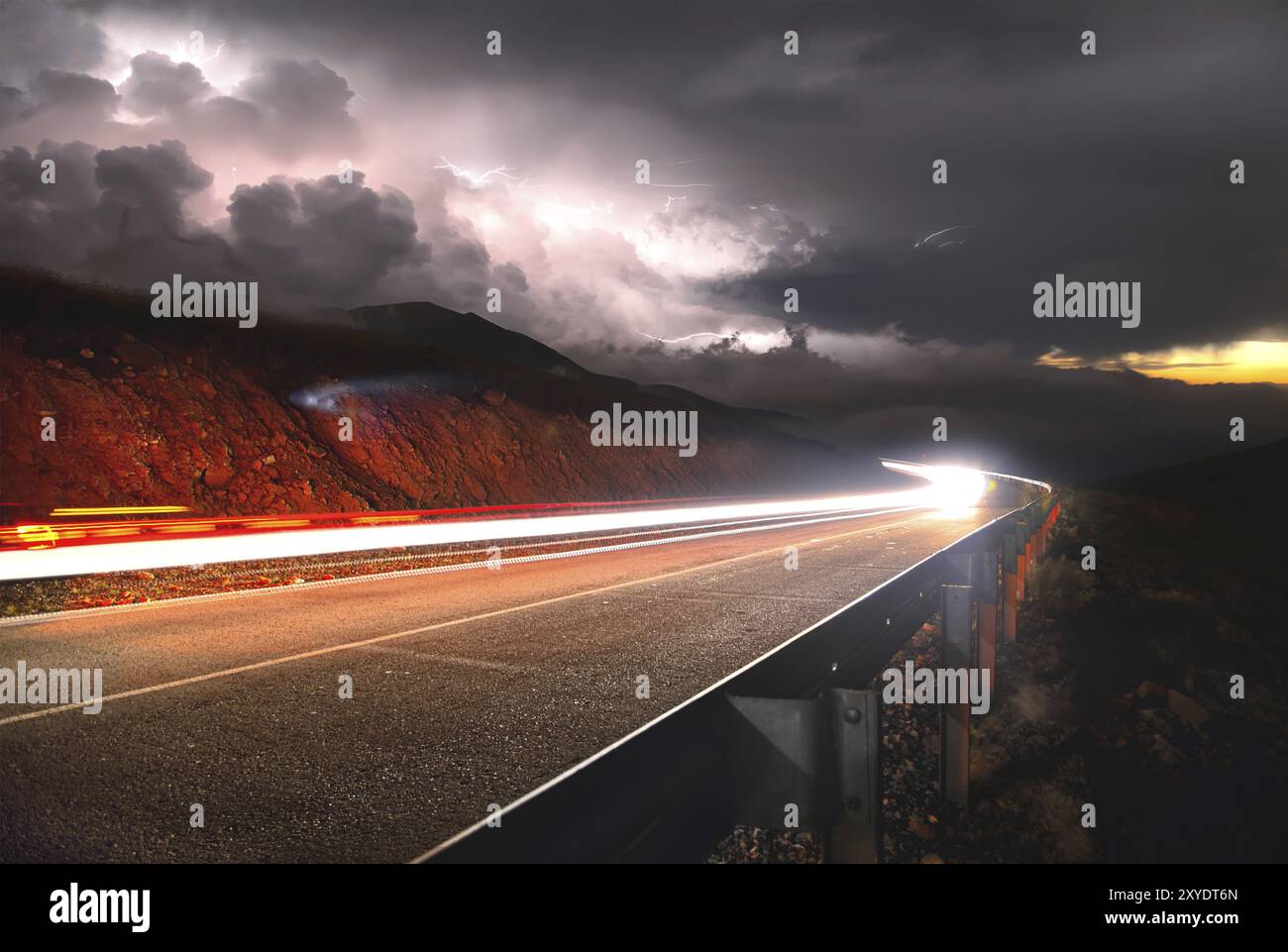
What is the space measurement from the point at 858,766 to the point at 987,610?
569cm

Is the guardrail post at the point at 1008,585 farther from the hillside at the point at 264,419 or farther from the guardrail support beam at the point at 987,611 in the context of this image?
the hillside at the point at 264,419

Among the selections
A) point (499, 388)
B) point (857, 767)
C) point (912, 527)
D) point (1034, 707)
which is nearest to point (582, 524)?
point (912, 527)

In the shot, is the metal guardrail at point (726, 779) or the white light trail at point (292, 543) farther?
the white light trail at point (292, 543)

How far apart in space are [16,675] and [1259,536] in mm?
27953

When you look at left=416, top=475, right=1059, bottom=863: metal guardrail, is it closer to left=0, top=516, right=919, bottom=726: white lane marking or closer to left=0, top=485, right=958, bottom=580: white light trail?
left=0, top=516, right=919, bottom=726: white lane marking

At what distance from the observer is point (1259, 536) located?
2202 centimetres

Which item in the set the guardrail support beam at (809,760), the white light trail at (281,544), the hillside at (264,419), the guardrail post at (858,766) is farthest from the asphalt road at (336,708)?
the hillside at (264,419)

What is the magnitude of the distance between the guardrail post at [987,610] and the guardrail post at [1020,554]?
2.65 metres

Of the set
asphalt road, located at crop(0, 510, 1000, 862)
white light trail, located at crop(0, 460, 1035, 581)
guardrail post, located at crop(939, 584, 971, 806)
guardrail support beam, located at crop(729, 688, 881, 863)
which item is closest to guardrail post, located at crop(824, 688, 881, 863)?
guardrail support beam, located at crop(729, 688, 881, 863)

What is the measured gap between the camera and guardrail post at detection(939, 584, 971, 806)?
5.89 m

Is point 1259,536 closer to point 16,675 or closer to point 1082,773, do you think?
point 1082,773

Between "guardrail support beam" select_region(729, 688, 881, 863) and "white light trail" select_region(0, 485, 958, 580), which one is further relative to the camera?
"white light trail" select_region(0, 485, 958, 580)

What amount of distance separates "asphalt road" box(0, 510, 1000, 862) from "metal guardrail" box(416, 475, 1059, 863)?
74.4 inches

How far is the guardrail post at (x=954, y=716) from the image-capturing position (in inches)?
232
